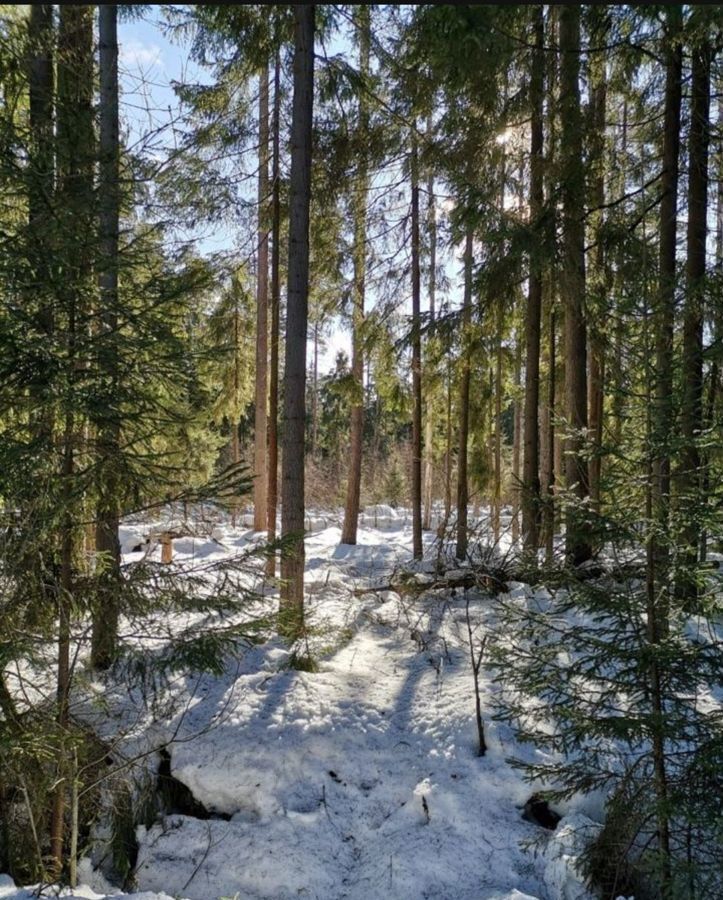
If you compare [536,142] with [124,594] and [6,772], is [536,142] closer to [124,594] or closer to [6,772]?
[124,594]

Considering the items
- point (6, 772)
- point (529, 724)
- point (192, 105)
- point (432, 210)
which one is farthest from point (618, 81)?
point (6, 772)

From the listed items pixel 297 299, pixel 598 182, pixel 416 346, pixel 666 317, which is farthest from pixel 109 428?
pixel 416 346

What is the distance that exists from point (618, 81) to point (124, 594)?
7.41m

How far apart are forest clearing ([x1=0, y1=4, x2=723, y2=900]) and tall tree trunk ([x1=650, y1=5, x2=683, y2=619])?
0.10 feet

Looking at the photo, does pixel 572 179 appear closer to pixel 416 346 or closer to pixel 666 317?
pixel 666 317

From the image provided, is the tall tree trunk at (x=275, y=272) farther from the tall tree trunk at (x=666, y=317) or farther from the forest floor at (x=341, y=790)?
the tall tree trunk at (x=666, y=317)

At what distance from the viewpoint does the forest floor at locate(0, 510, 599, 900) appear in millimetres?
3480

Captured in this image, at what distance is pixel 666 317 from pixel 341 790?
4.35 metres

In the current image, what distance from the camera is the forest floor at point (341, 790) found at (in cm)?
348

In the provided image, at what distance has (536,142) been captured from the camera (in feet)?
25.2

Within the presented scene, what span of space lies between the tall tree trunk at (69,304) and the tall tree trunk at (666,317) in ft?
10.3

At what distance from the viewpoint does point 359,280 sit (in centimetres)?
913

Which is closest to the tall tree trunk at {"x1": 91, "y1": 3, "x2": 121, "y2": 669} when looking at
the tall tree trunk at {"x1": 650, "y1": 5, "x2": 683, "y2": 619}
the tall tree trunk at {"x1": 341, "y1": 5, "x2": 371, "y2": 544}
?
the tall tree trunk at {"x1": 650, "y1": 5, "x2": 683, "y2": 619}

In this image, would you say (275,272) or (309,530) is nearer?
(309,530)
